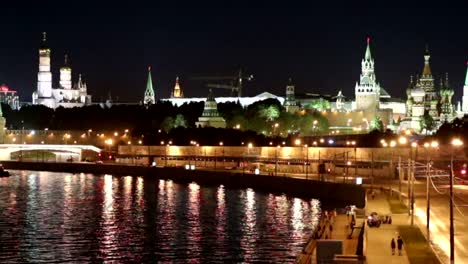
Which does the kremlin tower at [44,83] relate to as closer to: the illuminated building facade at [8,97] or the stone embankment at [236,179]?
the illuminated building facade at [8,97]

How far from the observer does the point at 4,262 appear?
30.3 meters

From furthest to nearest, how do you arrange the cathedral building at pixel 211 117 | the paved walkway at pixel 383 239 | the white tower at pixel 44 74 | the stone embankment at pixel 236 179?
the white tower at pixel 44 74 → the cathedral building at pixel 211 117 → the stone embankment at pixel 236 179 → the paved walkway at pixel 383 239

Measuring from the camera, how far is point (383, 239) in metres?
28.4

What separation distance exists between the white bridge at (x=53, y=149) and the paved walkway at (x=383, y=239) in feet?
219

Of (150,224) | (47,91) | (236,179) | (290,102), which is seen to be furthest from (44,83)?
(150,224)

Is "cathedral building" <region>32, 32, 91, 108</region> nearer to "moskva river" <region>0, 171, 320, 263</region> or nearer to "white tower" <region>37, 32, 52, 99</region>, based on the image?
"white tower" <region>37, 32, 52, 99</region>

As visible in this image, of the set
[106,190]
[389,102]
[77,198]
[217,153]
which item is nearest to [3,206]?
[77,198]

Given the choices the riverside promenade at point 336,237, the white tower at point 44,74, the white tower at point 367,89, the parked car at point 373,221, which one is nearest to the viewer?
the riverside promenade at point 336,237

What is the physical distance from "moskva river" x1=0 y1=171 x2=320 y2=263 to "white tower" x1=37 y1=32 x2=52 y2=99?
11388 cm

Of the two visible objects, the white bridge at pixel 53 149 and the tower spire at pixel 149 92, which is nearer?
the white bridge at pixel 53 149

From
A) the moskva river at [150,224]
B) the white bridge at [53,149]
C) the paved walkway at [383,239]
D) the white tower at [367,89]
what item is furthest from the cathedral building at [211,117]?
the paved walkway at [383,239]

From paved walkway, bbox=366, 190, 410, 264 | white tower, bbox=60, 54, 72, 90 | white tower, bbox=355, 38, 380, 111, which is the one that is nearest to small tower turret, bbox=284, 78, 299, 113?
white tower, bbox=355, 38, 380, 111

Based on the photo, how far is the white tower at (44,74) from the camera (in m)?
179

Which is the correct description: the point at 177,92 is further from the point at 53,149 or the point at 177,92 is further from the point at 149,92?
the point at 53,149
